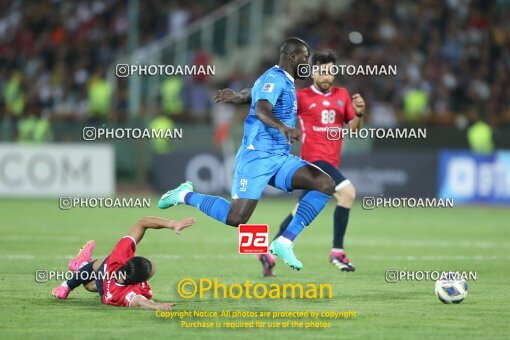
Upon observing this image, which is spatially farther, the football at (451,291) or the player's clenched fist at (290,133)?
the football at (451,291)

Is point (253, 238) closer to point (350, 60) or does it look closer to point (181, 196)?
point (181, 196)

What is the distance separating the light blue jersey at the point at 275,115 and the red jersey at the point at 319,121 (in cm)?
201

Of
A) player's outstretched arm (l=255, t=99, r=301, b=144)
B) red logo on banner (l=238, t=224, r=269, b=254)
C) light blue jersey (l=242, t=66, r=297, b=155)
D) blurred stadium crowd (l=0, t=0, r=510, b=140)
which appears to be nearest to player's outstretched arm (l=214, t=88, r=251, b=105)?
light blue jersey (l=242, t=66, r=297, b=155)

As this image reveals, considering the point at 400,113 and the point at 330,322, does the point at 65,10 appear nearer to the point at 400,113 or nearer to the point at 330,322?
the point at 400,113

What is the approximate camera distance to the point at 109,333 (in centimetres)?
834

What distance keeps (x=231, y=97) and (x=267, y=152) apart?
672 millimetres

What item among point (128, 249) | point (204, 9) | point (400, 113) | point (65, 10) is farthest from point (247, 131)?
point (65, 10)

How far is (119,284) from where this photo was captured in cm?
972

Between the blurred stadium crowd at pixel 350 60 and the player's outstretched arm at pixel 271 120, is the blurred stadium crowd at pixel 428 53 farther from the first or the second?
the player's outstretched arm at pixel 271 120

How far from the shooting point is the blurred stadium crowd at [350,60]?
27.9m

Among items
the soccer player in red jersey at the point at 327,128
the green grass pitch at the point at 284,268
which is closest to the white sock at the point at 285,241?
the green grass pitch at the point at 284,268

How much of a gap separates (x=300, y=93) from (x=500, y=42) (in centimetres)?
1675

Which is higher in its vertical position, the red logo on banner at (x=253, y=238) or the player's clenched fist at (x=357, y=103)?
the player's clenched fist at (x=357, y=103)

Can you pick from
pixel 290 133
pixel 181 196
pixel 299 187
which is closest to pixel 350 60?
pixel 181 196
